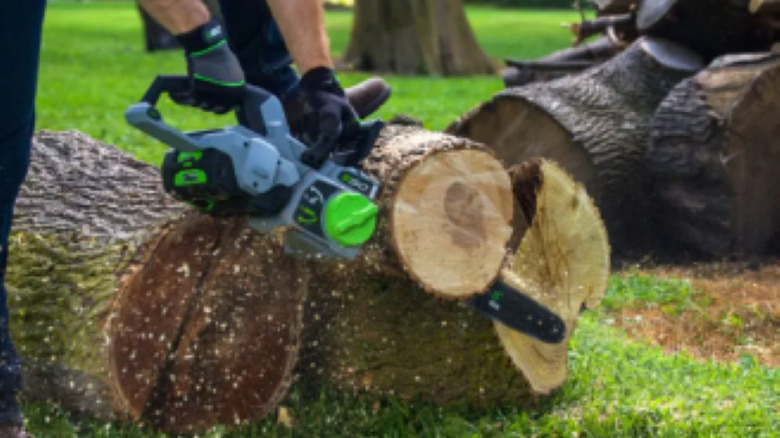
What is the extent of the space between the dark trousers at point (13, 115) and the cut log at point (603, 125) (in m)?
3.35

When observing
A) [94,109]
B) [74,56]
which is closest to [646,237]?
[94,109]

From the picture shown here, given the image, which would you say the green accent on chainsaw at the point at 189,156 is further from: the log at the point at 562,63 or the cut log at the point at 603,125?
the log at the point at 562,63

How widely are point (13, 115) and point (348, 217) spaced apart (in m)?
0.93

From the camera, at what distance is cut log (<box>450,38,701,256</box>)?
245 inches

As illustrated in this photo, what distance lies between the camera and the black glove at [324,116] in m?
3.41

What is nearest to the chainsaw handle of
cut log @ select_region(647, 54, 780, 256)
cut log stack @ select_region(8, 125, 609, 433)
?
cut log stack @ select_region(8, 125, 609, 433)

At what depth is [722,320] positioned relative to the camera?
17.0 ft

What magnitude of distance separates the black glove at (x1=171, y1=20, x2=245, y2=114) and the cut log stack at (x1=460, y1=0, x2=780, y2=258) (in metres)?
3.16

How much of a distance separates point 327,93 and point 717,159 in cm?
299

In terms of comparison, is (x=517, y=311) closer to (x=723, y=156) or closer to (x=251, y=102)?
(x=251, y=102)

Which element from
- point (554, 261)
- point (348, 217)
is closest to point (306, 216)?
point (348, 217)

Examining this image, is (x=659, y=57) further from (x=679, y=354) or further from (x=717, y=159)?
(x=679, y=354)

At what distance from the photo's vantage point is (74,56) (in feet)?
71.0

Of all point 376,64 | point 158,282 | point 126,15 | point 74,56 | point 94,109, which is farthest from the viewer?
point 126,15
